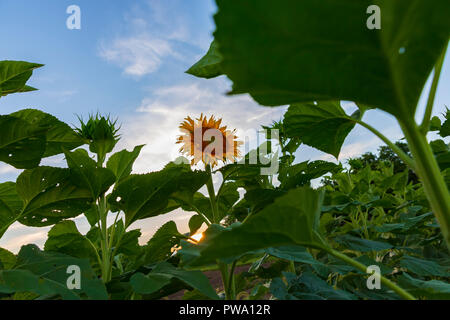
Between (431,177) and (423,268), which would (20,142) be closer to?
(431,177)

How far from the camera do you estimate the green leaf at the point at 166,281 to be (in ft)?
1.65

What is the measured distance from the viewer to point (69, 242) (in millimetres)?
919

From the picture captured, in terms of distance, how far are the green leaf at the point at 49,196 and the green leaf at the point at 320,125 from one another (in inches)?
20.3

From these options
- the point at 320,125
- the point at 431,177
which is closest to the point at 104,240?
the point at 320,125

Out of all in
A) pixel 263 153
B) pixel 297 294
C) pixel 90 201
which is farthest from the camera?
pixel 263 153

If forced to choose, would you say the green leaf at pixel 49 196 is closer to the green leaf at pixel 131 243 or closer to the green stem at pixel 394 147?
the green leaf at pixel 131 243

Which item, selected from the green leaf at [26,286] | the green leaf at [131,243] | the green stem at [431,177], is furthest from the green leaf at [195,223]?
the green stem at [431,177]

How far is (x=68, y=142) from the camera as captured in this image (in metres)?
0.92

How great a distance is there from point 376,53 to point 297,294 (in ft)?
1.38

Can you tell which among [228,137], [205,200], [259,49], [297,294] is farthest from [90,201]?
[259,49]

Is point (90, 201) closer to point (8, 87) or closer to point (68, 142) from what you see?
point (68, 142)

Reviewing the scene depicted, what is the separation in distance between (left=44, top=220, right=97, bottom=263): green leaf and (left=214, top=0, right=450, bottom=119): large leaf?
2.54ft
